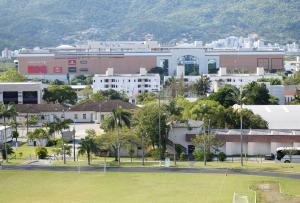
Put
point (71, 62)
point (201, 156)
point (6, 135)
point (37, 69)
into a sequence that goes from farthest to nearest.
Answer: point (37, 69) → point (71, 62) → point (6, 135) → point (201, 156)

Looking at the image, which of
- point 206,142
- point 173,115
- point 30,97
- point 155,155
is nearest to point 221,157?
point 206,142

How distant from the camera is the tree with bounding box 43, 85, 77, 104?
83.2m

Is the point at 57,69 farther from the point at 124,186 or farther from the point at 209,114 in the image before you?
the point at 124,186

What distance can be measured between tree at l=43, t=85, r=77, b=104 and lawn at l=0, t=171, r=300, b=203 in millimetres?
43029

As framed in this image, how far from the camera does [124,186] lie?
3591cm

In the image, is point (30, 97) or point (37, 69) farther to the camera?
point (37, 69)

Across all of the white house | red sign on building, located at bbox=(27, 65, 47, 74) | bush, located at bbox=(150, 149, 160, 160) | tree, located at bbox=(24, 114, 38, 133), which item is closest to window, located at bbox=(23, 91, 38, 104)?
tree, located at bbox=(24, 114, 38, 133)

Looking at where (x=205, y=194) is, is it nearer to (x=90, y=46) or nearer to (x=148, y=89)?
(x=148, y=89)

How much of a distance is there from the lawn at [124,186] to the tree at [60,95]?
1694 inches

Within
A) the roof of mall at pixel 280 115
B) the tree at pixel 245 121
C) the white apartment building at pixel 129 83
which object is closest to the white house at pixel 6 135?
the tree at pixel 245 121

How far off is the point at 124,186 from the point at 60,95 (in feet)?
162

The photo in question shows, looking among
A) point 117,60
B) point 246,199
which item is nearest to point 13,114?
point 246,199

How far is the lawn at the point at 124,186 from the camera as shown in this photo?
108 ft

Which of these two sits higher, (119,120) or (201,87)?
(201,87)
